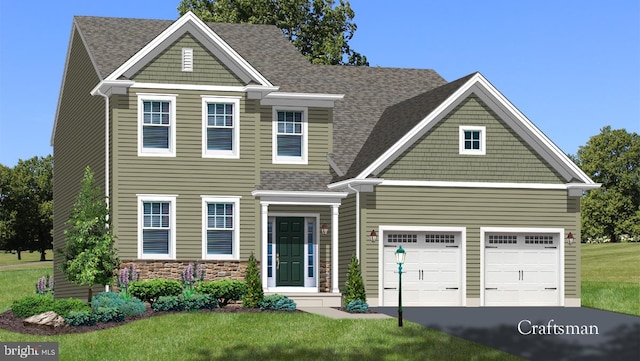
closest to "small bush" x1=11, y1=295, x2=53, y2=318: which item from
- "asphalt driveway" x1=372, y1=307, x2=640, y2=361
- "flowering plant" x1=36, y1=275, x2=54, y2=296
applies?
"flowering plant" x1=36, y1=275, x2=54, y2=296

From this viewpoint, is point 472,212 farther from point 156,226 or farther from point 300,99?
point 156,226

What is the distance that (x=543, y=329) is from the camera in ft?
81.8

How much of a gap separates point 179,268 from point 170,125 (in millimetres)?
4313

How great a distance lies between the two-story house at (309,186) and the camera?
101 ft

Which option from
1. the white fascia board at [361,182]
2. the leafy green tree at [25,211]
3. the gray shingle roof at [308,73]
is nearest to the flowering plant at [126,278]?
the gray shingle roof at [308,73]

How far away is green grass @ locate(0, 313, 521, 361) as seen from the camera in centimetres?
2050

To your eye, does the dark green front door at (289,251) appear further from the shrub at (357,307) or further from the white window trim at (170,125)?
the shrub at (357,307)

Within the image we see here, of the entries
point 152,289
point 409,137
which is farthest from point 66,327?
point 409,137

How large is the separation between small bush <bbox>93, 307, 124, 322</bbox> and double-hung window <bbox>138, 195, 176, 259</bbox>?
15.4 feet

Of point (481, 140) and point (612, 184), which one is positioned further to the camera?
point (612, 184)

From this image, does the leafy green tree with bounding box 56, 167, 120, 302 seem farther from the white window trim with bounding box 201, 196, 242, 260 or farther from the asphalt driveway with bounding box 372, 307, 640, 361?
the asphalt driveway with bounding box 372, 307, 640, 361

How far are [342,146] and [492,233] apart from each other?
5.85 metres

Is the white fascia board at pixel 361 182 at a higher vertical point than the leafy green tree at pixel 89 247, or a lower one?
higher

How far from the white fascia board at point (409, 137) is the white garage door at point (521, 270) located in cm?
396
